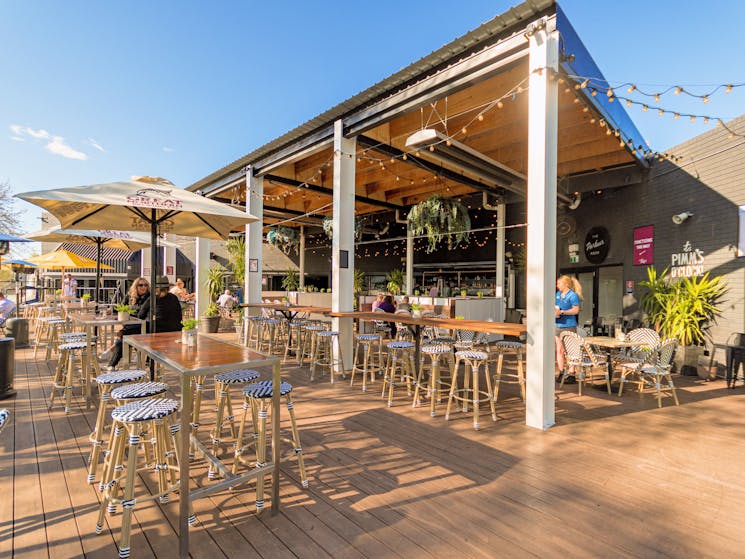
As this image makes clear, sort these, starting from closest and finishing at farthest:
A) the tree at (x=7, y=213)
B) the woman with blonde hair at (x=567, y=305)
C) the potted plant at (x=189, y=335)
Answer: the potted plant at (x=189, y=335), the woman with blonde hair at (x=567, y=305), the tree at (x=7, y=213)

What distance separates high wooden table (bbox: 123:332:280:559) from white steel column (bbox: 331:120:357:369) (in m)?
2.93

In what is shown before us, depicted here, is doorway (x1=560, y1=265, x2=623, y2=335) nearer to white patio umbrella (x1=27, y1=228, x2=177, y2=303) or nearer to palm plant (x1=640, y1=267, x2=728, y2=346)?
palm plant (x1=640, y1=267, x2=728, y2=346)

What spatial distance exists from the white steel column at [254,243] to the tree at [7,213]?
14.0 m

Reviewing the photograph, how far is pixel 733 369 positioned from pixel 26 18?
13797 millimetres

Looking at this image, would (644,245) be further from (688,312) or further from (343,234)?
(343,234)

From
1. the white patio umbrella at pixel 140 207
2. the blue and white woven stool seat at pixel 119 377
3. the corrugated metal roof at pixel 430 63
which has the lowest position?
the blue and white woven stool seat at pixel 119 377

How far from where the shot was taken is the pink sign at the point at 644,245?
21.9 ft

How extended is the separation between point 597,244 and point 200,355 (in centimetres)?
826

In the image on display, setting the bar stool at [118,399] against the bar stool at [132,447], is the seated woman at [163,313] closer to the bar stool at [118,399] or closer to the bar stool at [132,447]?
the bar stool at [118,399]

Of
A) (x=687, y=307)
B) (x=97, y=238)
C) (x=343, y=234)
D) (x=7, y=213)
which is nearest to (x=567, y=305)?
(x=687, y=307)

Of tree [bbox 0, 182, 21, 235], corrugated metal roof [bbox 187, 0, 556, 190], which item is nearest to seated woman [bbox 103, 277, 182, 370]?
corrugated metal roof [bbox 187, 0, 556, 190]

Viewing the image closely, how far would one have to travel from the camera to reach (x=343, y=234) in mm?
5652

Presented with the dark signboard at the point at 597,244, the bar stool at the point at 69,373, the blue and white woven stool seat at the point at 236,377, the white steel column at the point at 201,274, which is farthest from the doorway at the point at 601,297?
the white steel column at the point at 201,274

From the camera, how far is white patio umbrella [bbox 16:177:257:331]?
2.90m
